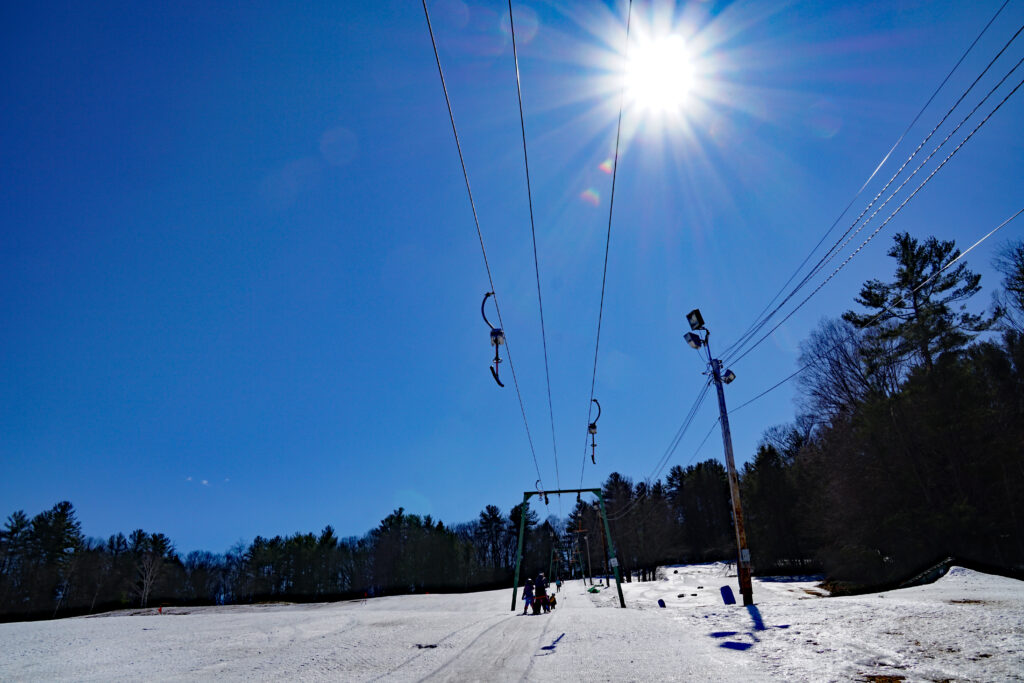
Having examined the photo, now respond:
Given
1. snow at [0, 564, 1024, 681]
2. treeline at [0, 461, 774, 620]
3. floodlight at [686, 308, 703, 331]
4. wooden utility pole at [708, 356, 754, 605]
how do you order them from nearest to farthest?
snow at [0, 564, 1024, 681] < wooden utility pole at [708, 356, 754, 605] < floodlight at [686, 308, 703, 331] < treeline at [0, 461, 774, 620]

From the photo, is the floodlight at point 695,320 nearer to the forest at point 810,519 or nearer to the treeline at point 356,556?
the forest at point 810,519

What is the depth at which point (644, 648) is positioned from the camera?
10.9 metres

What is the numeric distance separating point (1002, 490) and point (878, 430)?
22.0 feet

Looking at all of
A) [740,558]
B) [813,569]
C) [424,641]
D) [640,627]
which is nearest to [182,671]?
[424,641]

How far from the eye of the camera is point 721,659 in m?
9.28

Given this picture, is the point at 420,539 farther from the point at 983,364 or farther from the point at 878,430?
the point at 983,364

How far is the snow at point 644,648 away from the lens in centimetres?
801

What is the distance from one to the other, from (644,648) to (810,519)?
170 ft

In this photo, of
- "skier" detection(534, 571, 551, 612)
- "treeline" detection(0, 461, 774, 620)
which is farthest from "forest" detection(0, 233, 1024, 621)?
"skier" detection(534, 571, 551, 612)

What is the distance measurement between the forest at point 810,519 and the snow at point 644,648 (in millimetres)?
6523

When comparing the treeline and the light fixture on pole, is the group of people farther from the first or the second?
the treeline

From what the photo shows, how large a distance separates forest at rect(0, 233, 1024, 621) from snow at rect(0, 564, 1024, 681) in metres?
6.52

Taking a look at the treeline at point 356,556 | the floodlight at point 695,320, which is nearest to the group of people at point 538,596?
the floodlight at point 695,320

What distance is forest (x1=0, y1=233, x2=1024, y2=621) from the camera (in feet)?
96.4
